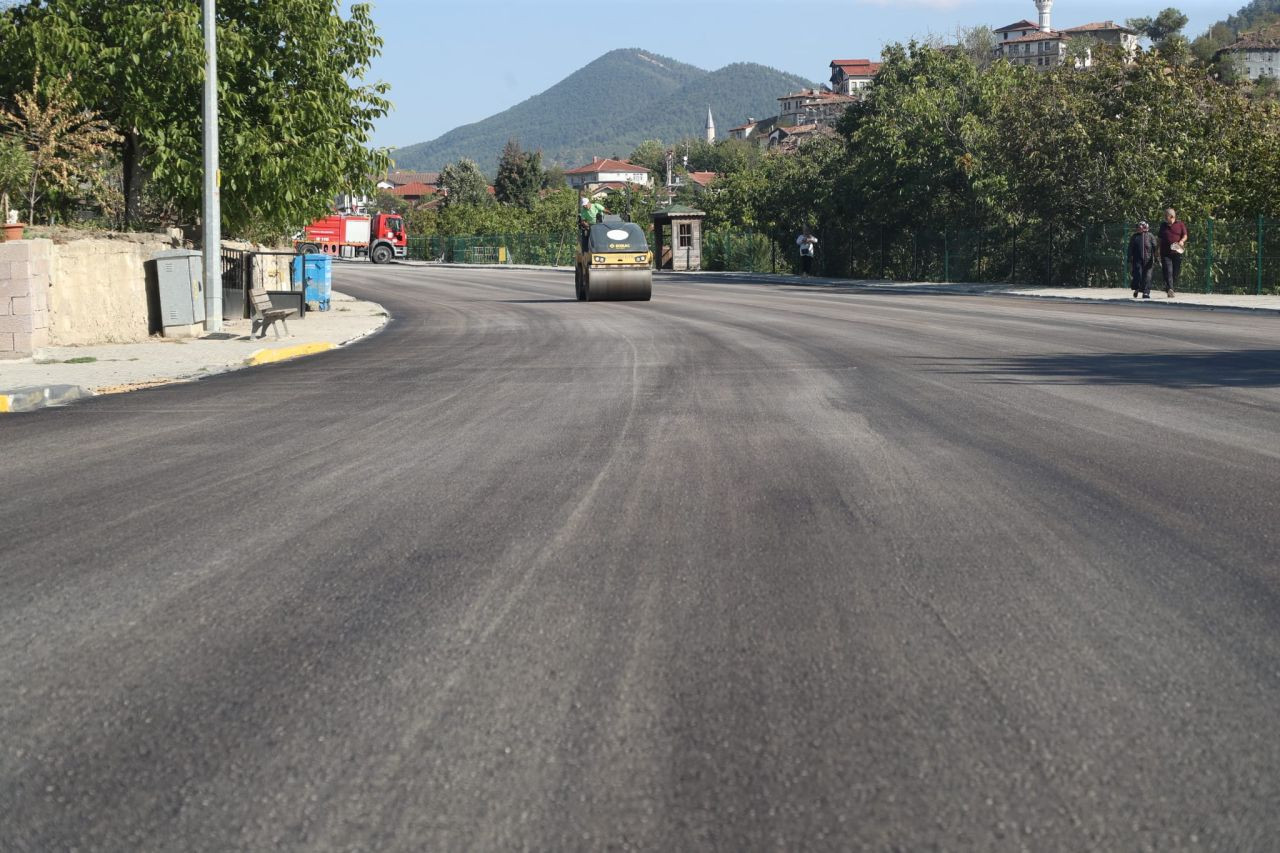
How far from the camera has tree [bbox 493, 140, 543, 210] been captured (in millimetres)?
139125

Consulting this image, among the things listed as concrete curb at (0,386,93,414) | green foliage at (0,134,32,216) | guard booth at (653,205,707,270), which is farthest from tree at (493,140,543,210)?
concrete curb at (0,386,93,414)

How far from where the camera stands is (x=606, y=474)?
827cm

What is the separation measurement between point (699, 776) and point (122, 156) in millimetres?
26191

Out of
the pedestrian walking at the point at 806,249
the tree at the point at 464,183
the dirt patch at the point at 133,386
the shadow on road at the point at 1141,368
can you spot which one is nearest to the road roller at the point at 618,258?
the shadow on road at the point at 1141,368

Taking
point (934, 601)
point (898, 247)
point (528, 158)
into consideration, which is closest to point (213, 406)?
point (934, 601)

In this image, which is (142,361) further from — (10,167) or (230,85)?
(230,85)

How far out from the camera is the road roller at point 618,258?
32.8 metres

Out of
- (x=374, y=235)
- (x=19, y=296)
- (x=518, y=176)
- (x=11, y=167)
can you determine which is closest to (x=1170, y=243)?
(x=11, y=167)

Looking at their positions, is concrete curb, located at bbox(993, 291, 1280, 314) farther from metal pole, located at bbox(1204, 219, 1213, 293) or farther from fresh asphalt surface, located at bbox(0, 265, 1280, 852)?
fresh asphalt surface, located at bbox(0, 265, 1280, 852)

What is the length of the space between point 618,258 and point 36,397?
2079 cm

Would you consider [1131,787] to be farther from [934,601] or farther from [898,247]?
[898,247]

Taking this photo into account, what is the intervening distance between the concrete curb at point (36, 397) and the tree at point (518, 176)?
127m

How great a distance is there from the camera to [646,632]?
4742 mm

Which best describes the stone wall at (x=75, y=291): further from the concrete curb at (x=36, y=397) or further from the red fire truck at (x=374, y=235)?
the red fire truck at (x=374, y=235)
